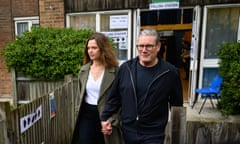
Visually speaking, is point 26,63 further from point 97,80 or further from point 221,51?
point 221,51

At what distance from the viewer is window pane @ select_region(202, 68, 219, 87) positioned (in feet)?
17.1

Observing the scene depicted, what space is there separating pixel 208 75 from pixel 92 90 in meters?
3.94

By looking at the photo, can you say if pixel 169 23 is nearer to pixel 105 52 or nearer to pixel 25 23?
pixel 25 23

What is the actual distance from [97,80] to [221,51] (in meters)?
2.95

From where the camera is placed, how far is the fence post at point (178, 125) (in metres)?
1.72

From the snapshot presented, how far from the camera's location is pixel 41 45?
4191mm

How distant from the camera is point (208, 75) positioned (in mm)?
5254

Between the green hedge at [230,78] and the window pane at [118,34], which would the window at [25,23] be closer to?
the window pane at [118,34]

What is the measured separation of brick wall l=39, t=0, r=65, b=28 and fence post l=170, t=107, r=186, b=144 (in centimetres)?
467

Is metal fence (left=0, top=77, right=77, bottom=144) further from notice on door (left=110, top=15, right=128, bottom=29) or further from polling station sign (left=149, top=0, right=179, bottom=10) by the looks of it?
polling station sign (left=149, top=0, right=179, bottom=10)

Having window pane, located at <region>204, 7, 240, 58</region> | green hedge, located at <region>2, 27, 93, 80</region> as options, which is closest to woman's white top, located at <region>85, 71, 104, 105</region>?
green hedge, located at <region>2, 27, 93, 80</region>

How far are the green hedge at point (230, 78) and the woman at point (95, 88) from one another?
7.74ft

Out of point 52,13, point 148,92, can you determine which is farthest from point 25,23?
point 148,92

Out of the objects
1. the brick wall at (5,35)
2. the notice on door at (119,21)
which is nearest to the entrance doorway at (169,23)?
the notice on door at (119,21)
